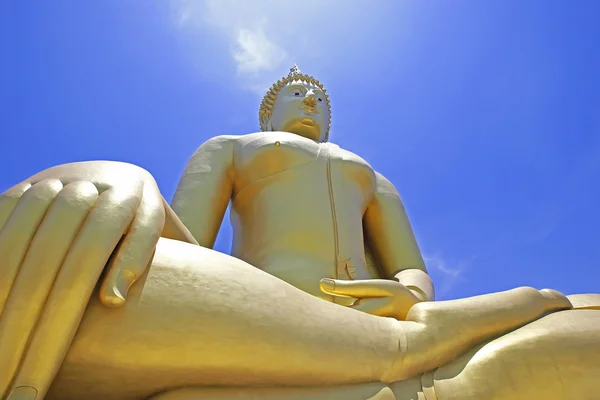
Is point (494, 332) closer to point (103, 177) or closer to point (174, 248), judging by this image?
point (174, 248)

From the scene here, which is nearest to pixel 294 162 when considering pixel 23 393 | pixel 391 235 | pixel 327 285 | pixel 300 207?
pixel 300 207

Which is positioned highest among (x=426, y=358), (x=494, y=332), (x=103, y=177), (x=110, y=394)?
(x=103, y=177)

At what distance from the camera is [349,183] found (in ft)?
14.2

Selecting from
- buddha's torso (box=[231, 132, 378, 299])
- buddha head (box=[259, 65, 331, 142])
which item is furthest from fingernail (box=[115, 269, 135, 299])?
buddha head (box=[259, 65, 331, 142])

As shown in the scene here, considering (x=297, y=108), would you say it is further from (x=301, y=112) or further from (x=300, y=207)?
(x=300, y=207)

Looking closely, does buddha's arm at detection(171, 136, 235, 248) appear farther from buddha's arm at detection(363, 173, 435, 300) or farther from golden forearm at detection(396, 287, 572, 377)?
golden forearm at detection(396, 287, 572, 377)

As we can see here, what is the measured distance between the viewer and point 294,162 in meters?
4.18

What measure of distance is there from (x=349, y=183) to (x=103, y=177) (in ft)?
7.92

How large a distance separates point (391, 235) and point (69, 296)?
3.02 meters

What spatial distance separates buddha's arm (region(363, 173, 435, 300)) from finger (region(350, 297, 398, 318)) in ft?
3.32

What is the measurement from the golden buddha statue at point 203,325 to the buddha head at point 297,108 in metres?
2.38

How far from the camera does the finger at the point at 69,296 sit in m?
1.64

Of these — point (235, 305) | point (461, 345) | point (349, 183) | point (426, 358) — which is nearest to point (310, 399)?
point (235, 305)

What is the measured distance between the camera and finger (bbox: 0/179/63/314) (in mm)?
1748
